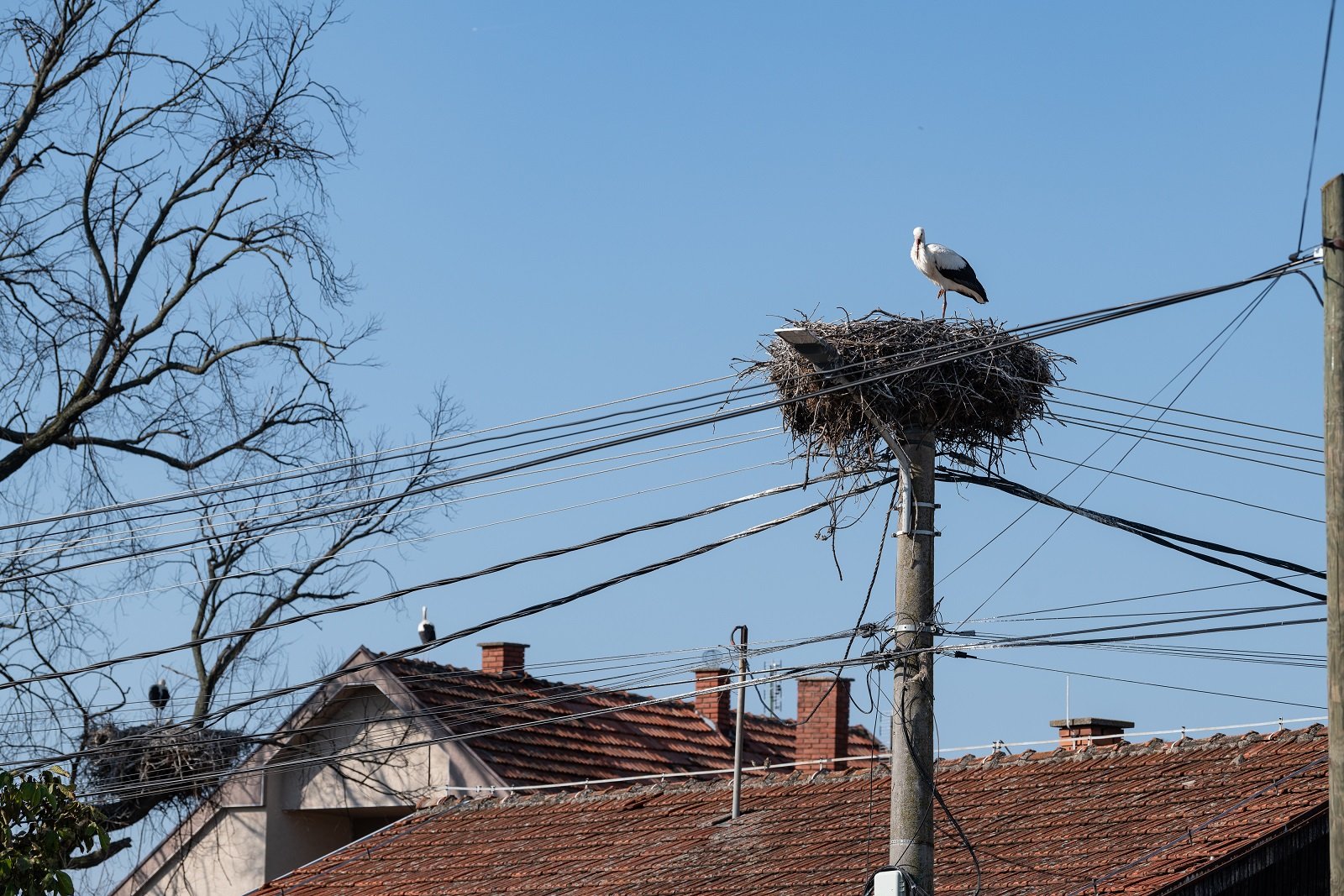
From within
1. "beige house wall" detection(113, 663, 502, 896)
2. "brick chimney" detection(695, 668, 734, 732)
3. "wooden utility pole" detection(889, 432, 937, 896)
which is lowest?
"wooden utility pole" detection(889, 432, 937, 896)

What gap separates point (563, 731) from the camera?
73.6ft

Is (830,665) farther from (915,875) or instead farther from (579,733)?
(579,733)

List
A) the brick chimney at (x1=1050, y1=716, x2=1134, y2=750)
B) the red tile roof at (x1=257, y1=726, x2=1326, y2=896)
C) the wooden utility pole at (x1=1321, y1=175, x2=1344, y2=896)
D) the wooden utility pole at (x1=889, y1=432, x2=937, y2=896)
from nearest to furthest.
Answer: the wooden utility pole at (x1=1321, y1=175, x2=1344, y2=896) < the wooden utility pole at (x1=889, y1=432, x2=937, y2=896) < the red tile roof at (x1=257, y1=726, x2=1326, y2=896) < the brick chimney at (x1=1050, y1=716, x2=1134, y2=750)

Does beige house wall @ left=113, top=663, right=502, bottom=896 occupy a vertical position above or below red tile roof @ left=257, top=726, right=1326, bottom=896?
above

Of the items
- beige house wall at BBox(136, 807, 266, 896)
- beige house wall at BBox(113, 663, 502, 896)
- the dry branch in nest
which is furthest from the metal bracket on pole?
beige house wall at BBox(136, 807, 266, 896)

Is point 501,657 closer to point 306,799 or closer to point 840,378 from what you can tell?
point 306,799

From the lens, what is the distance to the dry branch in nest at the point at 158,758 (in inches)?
865

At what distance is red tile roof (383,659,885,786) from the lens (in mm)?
21000

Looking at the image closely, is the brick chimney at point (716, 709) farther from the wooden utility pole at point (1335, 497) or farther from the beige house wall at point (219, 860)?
the wooden utility pole at point (1335, 497)

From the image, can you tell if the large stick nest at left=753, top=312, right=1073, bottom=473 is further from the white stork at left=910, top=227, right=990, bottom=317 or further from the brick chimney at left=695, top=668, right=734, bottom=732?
the brick chimney at left=695, top=668, right=734, bottom=732

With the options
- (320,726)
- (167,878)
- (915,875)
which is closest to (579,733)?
(320,726)

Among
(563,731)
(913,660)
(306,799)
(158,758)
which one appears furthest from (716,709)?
(913,660)

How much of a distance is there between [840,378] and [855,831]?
5.40 m

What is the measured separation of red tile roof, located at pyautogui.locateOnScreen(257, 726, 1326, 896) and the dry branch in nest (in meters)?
3.88
